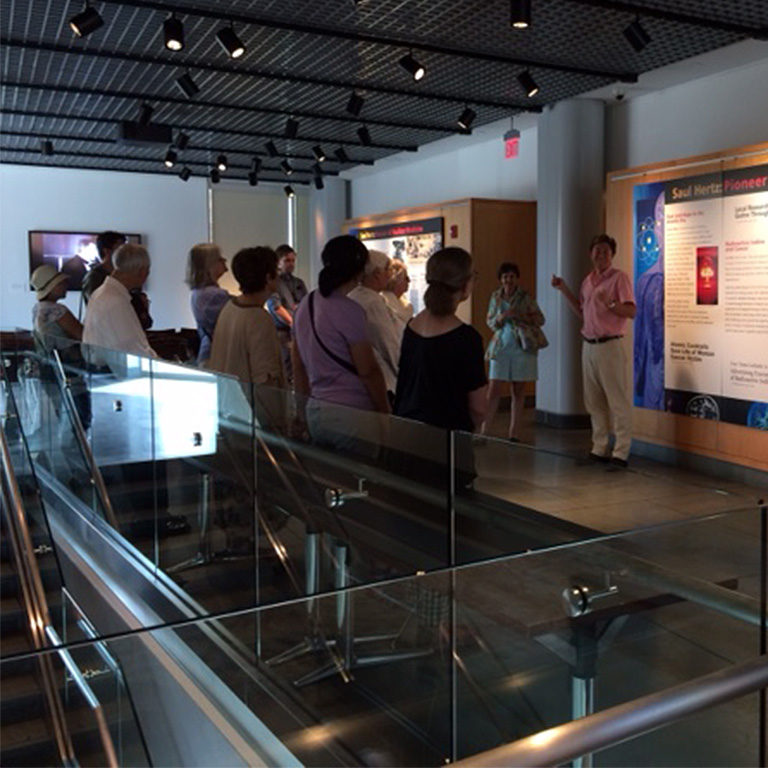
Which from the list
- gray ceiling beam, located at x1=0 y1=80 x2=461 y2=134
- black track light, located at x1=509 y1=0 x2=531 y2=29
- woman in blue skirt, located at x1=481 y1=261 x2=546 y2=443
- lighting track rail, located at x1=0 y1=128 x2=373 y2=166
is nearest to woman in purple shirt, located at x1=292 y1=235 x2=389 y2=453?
black track light, located at x1=509 y1=0 x2=531 y2=29

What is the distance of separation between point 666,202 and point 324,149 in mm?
5800

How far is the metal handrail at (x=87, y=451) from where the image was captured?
17.6 feet

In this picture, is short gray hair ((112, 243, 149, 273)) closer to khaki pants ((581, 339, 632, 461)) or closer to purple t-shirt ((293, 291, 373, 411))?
purple t-shirt ((293, 291, 373, 411))

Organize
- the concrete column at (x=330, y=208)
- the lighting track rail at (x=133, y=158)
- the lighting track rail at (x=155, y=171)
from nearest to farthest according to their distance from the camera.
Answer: the lighting track rail at (x=133, y=158), the lighting track rail at (x=155, y=171), the concrete column at (x=330, y=208)

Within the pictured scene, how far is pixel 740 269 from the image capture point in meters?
6.62

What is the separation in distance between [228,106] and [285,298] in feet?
9.88

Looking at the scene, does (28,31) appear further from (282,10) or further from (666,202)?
(666,202)

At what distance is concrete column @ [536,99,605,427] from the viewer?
851cm

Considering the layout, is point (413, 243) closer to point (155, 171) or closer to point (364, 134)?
point (364, 134)

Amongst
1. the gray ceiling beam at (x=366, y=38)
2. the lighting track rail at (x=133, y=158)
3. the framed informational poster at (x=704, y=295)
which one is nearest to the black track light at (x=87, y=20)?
the gray ceiling beam at (x=366, y=38)

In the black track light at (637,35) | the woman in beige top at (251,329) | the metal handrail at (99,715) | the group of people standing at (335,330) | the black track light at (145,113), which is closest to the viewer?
the metal handrail at (99,715)

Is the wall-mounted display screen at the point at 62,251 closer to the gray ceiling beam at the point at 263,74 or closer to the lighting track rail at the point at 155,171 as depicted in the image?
the lighting track rail at the point at 155,171

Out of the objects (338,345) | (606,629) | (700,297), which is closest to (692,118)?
(700,297)

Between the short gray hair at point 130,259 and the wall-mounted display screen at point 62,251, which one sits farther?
the wall-mounted display screen at point 62,251
